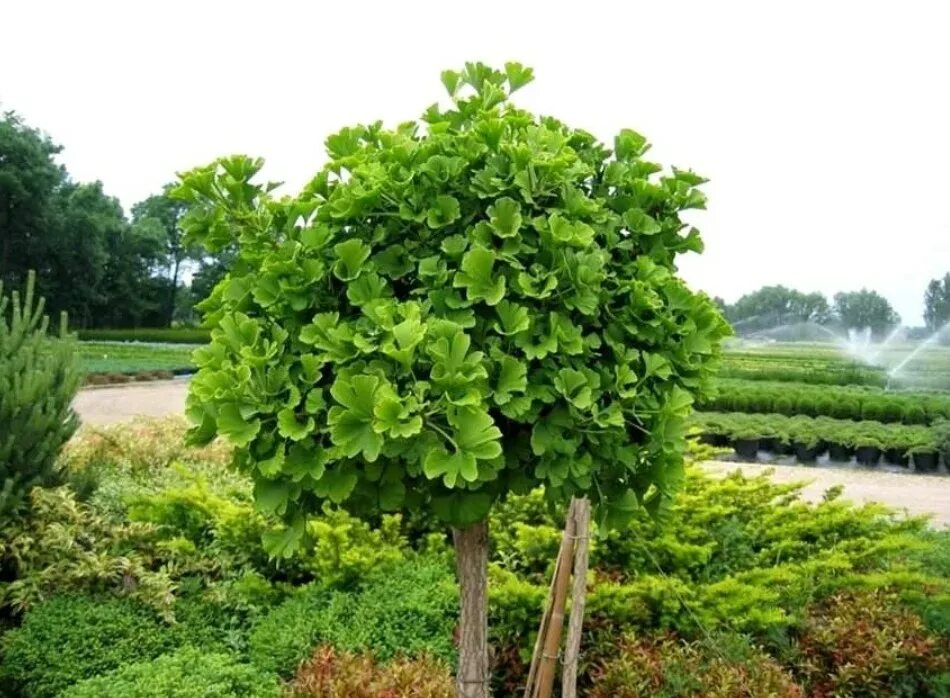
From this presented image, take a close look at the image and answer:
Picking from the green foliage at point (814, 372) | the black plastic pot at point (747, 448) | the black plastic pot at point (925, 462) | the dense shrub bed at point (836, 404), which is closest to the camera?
the black plastic pot at point (925, 462)

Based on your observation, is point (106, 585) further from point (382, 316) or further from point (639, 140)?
point (639, 140)

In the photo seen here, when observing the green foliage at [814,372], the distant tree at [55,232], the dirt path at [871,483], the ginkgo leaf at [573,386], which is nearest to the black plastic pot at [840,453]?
the dirt path at [871,483]

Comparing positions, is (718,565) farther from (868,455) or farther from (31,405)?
(868,455)

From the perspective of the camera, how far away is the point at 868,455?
1057 centimetres

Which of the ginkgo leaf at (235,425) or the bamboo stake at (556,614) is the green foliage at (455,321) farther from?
the bamboo stake at (556,614)

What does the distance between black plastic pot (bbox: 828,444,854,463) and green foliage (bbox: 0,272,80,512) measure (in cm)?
903

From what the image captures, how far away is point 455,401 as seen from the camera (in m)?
1.51

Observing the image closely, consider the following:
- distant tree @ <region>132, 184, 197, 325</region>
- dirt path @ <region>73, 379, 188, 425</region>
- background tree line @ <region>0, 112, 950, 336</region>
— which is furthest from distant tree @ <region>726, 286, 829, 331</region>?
distant tree @ <region>132, 184, 197, 325</region>

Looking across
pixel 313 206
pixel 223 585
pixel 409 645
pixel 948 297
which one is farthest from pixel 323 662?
pixel 948 297

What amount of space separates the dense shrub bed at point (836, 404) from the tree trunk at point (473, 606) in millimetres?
10466

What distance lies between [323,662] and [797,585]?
1910 mm

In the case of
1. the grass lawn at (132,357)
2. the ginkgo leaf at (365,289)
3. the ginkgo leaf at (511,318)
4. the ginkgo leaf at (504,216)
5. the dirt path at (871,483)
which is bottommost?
the dirt path at (871,483)

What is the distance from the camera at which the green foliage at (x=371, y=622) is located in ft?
10.1

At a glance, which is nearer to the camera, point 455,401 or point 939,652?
point 455,401
